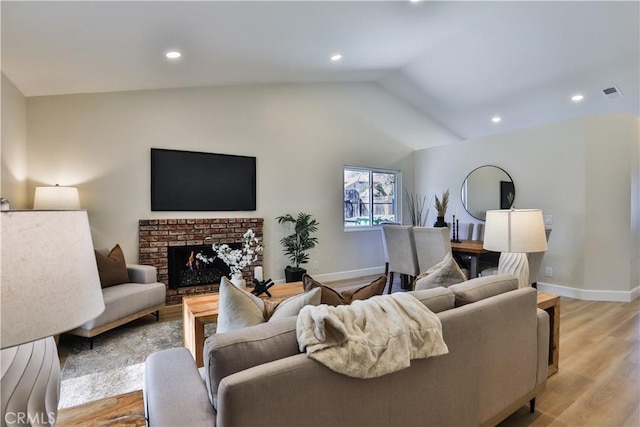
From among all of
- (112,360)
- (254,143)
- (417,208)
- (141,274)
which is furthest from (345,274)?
(112,360)

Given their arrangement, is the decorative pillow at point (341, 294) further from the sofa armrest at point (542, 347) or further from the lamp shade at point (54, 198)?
the lamp shade at point (54, 198)

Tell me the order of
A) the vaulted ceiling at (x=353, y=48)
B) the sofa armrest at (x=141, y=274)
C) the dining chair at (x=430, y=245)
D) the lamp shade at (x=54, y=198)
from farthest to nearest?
the dining chair at (x=430, y=245) < the sofa armrest at (x=141, y=274) < the lamp shade at (x=54, y=198) < the vaulted ceiling at (x=353, y=48)

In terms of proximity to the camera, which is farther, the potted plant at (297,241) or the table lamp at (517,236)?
the potted plant at (297,241)

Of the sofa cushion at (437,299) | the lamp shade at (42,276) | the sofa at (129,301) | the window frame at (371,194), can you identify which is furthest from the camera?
the window frame at (371,194)

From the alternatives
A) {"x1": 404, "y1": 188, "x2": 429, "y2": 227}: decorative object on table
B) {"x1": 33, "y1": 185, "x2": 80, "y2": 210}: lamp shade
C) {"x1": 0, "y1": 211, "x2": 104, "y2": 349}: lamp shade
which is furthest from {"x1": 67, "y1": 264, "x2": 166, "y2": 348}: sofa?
{"x1": 404, "y1": 188, "x2": 429, "y2": 227}: decorative object on table

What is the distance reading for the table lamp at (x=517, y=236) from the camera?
7.59 ft

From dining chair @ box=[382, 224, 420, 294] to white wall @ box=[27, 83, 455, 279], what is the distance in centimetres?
123

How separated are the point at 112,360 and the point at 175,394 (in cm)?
197

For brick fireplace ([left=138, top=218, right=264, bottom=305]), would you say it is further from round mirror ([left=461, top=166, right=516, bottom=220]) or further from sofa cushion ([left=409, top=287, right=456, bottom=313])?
round mirror ([left=461, top=166, right=516, bottom=220])

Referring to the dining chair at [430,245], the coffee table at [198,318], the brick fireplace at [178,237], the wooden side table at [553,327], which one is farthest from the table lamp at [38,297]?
the dining chair at [430,245]

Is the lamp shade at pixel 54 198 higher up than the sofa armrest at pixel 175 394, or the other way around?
the lamp shade at pixel 54 198

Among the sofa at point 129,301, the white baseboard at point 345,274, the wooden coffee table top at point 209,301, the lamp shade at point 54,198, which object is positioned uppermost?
the lamp shade at point 54,198

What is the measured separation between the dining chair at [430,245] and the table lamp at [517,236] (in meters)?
1.29

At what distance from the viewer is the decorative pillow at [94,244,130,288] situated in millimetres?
3271
